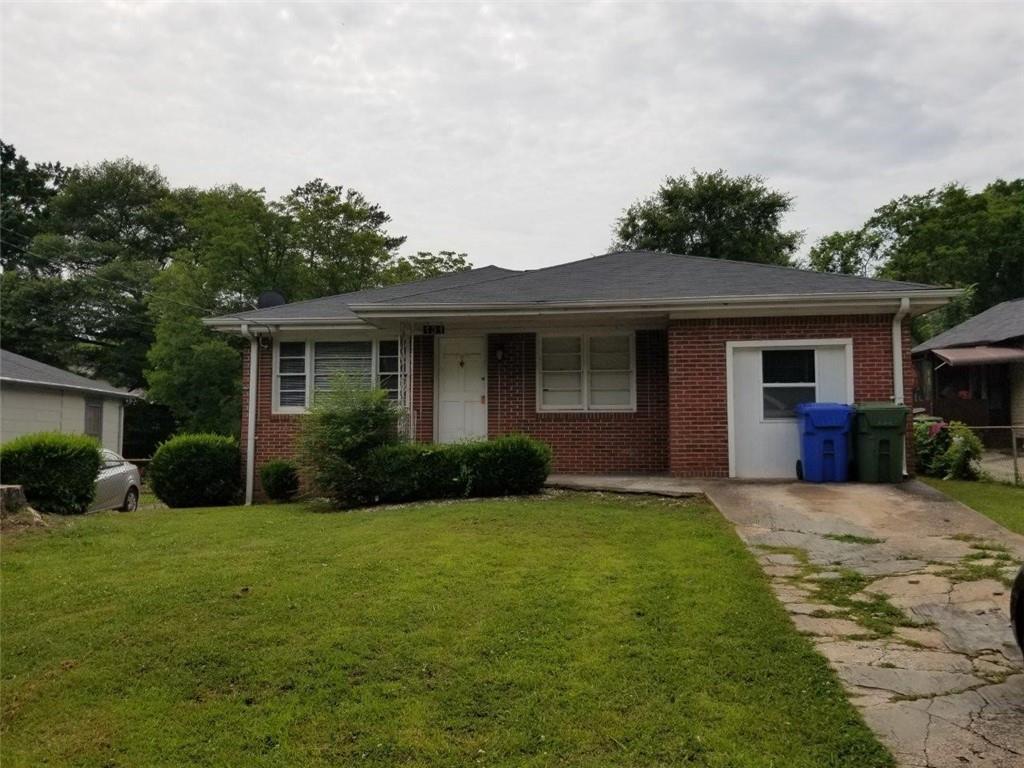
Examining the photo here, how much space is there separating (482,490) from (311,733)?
6454 mm

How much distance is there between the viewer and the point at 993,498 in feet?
30.7

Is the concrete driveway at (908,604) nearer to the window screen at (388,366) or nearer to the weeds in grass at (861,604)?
the weeds in grass at (861,604)

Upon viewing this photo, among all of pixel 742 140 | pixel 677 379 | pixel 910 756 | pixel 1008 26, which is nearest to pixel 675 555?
pixel 910 756

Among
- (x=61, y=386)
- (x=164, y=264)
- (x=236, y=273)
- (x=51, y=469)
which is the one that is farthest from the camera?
(x=164, y=264)

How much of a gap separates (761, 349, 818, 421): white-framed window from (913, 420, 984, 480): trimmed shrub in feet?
8.23

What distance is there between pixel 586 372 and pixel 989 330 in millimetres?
17341

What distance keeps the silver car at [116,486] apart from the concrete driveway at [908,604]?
10.2 m

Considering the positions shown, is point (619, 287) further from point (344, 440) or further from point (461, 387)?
point (344, 440)

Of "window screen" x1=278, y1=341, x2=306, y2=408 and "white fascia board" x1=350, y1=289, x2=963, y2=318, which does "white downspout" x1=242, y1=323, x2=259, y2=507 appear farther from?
"white fascia board" x1=350, y1=289, x2=963, y2=318

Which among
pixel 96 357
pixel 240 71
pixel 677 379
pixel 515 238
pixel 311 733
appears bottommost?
pixel 311 733

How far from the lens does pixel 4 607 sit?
193 inches

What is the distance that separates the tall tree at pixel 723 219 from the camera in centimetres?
3219

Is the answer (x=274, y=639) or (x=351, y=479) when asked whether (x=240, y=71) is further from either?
(x=274, y=639)

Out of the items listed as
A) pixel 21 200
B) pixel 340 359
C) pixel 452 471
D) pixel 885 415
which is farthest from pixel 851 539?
pixel 21 200
